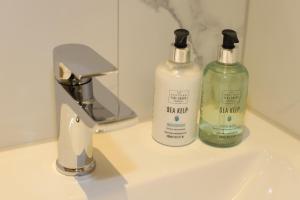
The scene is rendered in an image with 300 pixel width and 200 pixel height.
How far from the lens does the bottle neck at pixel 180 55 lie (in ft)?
2.24

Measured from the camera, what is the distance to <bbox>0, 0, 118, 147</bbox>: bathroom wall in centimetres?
65

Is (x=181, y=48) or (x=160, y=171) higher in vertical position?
(x=181, y=48)

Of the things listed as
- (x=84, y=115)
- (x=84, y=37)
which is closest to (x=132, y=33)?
(x=84, y=37)

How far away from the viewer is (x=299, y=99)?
759 millimetres

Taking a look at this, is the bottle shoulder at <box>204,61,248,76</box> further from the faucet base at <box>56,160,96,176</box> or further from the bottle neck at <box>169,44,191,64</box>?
the faucet base at <box>56,160,96,176</box>

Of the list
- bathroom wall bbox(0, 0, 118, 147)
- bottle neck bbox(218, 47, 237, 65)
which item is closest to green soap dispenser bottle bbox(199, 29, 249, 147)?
bottle neck bbox(218, 47, 237, 65)

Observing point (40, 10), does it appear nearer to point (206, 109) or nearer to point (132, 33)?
point (132, 33)

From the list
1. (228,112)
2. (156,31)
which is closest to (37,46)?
(156,31)

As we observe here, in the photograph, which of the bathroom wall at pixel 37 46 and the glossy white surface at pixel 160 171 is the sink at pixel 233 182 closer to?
the glossy white surface at pixel 160 171

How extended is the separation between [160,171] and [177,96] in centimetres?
11

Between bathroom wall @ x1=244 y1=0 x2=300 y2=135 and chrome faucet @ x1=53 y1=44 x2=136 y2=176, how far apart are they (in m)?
0.30

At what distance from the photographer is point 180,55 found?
2.24ft

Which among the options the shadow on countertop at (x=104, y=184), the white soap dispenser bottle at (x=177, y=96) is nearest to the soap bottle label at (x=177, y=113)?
the white soap dispenser bottle at (x=177, y=96)

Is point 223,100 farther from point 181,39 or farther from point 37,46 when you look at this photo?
point 37,46
